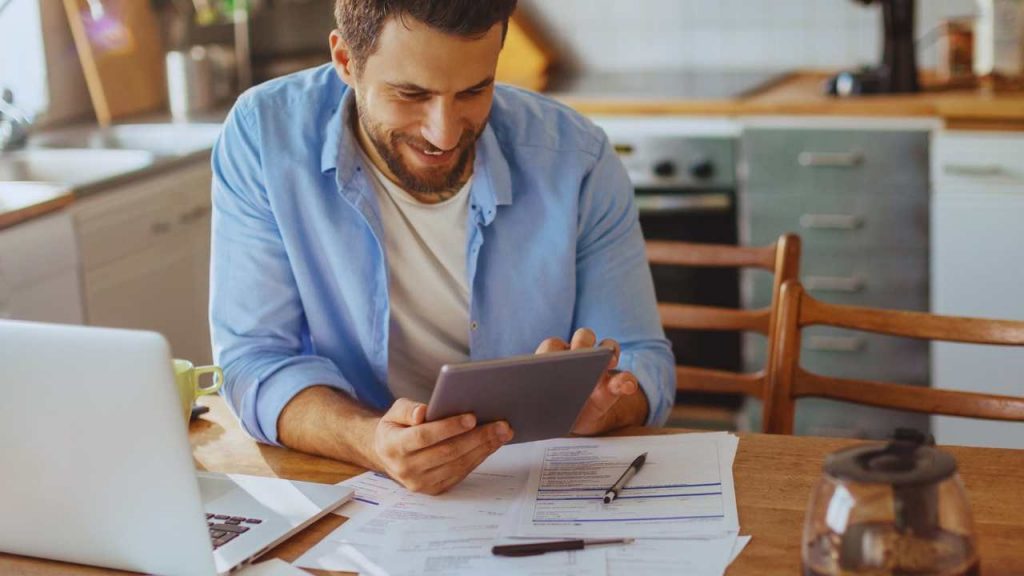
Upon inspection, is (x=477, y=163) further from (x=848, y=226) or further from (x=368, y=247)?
(x=848, y=226)

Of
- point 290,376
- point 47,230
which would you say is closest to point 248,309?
point 290,376

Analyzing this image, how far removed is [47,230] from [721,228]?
5.46ft

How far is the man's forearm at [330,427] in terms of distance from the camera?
149 centimetres

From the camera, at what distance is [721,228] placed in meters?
3.41

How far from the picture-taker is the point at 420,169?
176 cm

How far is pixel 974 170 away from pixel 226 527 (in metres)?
2.29

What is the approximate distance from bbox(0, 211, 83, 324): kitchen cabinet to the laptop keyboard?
1.45 meters

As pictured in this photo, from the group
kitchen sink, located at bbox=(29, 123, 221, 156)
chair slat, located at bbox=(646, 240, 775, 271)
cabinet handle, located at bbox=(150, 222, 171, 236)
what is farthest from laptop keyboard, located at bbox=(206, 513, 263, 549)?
kitchen sink, located at bbox=(29, 123, 221, 156)

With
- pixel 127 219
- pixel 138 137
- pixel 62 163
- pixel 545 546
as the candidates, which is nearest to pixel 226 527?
pixel 545 546

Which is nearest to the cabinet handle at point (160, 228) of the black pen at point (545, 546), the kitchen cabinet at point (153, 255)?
the kitchen cabinet at point (153, 255)

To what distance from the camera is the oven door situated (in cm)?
340

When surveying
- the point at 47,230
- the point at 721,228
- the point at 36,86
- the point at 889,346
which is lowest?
the point at 889,346

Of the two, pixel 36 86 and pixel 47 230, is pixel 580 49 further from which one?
pixel 47 230

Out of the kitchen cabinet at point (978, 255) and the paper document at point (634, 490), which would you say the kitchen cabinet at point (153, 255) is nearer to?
the paper document at point (634, 490)
